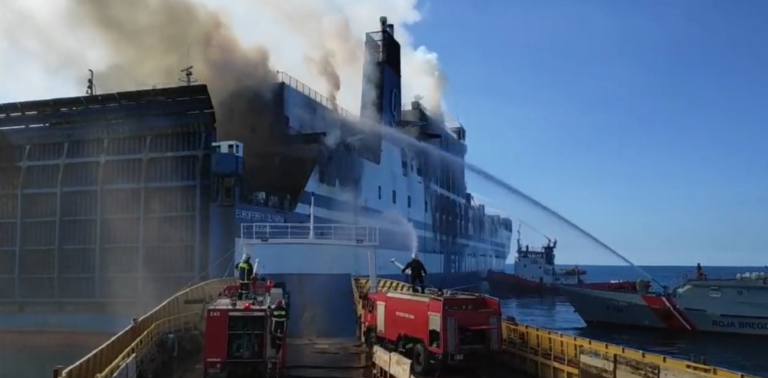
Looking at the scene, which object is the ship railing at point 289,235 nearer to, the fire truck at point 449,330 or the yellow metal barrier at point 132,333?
the yellow metal barrier at point 132,333

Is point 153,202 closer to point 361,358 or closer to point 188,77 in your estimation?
point 188,77

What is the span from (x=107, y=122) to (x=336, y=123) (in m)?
13.3

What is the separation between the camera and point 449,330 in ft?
43.6

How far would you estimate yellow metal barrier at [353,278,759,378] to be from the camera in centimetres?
994

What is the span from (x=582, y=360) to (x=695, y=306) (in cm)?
2906

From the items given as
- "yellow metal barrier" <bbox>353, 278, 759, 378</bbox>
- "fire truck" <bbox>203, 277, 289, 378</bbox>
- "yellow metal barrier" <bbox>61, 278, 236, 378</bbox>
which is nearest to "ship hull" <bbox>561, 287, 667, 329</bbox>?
"yellow metal barrier" <bbox>353, 278, 759, 378</bbox>

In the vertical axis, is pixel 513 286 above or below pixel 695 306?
below

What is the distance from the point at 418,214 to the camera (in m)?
48.3

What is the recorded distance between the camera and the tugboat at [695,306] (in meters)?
35.2

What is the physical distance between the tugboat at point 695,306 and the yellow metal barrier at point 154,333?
28192mm

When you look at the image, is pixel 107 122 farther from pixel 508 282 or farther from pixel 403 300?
pixel 508 282

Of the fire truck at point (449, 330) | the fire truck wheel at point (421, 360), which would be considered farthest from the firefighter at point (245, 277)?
the fire truck wheel at point (421, 360)

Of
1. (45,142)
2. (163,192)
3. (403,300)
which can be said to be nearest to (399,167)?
(163,192)

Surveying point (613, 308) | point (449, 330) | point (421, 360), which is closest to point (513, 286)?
point (613, 308)
